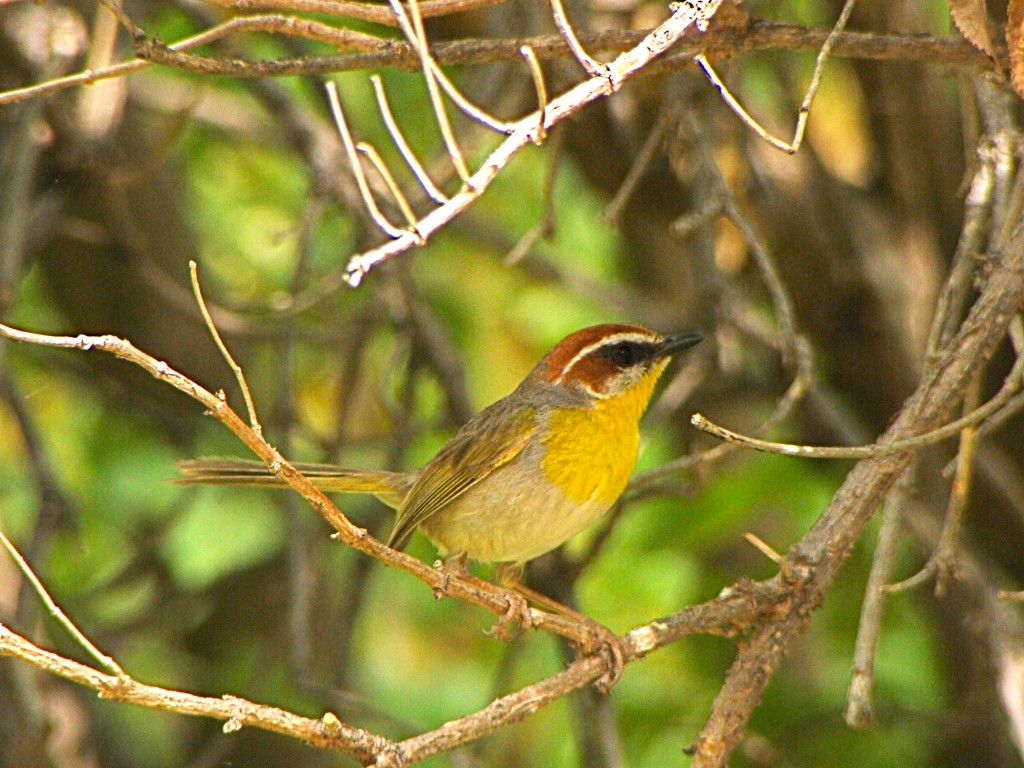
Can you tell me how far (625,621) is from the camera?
5.29 metres

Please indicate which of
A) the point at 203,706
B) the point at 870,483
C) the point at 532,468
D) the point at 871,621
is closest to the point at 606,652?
the point at 871,621

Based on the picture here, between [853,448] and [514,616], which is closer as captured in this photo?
[853,448]

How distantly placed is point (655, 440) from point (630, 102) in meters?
1.55

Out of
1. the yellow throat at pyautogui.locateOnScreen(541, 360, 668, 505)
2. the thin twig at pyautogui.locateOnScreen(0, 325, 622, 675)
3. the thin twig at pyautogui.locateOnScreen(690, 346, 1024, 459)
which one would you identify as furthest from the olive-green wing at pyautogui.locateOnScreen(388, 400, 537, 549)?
the thin twig at pyautogui.locateOnScreen(690, 346, 1024, 459)

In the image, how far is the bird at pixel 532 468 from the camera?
167 inches

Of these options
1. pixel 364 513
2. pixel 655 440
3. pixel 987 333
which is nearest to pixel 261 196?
pixel 364 513

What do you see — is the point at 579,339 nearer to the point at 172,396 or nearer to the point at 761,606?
the point at 761,606

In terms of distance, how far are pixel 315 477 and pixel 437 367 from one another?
2.66 ft

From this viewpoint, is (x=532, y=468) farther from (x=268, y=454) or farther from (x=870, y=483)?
(x=268, y=454)

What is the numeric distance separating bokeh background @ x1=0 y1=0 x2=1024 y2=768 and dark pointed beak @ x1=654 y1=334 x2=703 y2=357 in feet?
0.94

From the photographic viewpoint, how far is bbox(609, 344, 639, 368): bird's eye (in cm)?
458

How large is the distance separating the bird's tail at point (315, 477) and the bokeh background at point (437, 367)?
15.0 inches

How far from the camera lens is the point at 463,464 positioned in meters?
4.41

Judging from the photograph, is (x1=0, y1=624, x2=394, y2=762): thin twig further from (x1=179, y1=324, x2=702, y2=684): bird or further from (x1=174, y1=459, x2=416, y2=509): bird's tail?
(x1=179, y1=324, x2=702, y2=684): bird
